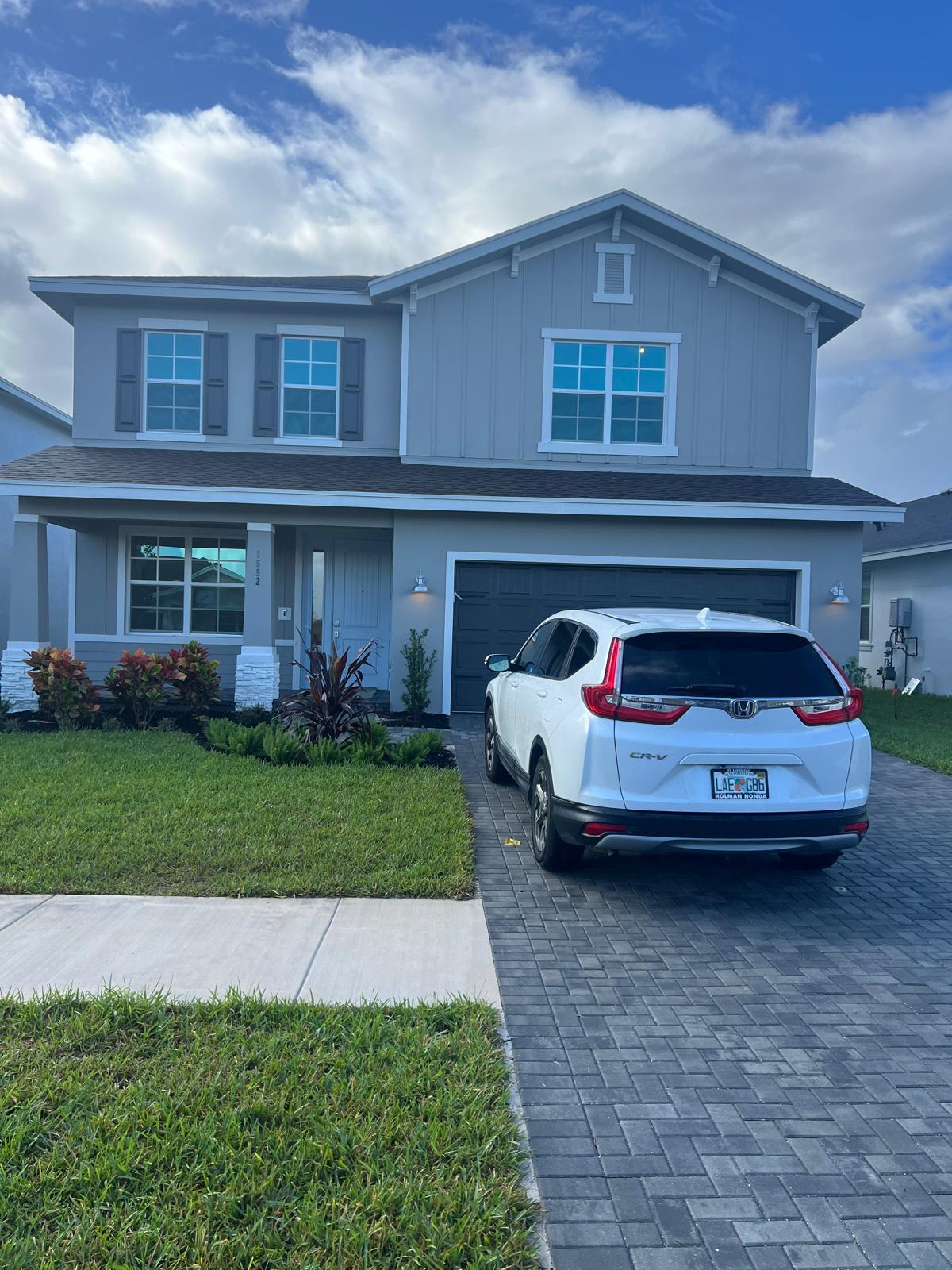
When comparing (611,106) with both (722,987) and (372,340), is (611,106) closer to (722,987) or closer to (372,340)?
(372,340)

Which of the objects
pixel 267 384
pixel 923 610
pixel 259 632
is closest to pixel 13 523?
pixel 267 384

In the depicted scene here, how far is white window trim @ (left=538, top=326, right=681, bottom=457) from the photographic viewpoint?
13320 mm

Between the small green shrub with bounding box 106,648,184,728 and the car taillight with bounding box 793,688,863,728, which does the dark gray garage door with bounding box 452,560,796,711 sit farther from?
the car taillight with bounding box 793,688,863,728

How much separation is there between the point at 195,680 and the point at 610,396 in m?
7.73

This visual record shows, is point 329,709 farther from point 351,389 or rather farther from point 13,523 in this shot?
point 13,523

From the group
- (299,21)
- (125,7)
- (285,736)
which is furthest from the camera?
(299,21)

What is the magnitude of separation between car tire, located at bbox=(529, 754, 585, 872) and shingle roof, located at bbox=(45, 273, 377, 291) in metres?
10.7

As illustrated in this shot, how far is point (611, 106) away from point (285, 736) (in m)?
11.9

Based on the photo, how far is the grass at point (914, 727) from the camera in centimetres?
1044

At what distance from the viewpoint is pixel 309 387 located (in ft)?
45.6

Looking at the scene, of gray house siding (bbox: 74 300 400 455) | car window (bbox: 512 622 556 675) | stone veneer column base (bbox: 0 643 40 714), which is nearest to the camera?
car window (bbox: 512 622 556 675)

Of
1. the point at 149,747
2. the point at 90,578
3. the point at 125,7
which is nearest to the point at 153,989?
the point at 149,747

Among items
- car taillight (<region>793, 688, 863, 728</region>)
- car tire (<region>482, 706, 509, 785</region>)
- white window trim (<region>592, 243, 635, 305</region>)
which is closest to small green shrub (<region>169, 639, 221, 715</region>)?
car tire (<region>482, 706, 509, 785</region>)

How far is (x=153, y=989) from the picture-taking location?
387cm
